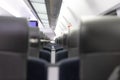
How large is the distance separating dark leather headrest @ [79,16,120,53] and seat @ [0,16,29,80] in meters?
0.35

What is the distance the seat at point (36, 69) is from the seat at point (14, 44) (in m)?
0.14

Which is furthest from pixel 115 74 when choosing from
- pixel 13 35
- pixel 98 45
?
pixel 13 35

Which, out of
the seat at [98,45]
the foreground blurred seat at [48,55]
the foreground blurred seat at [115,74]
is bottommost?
the foreground blurred seat at [115,74]

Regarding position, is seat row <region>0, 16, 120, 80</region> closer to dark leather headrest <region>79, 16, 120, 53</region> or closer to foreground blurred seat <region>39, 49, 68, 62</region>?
dark leather headrest <region>79, 16, 120, 53</region>

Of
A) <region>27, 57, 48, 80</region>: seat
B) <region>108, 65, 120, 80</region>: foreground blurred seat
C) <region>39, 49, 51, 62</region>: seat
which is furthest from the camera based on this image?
<region>39, 49, 51, 62</region>: seat

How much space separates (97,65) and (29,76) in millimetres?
480

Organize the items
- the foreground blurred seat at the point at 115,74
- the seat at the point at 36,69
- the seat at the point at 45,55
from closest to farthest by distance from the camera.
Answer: the foreground blurred seat at the point at 115,74 < the seat at the point at 36,69 < the seat at the point at 45,55

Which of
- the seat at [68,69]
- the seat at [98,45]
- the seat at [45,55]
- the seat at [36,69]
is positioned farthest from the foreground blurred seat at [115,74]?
the seat at [45,55]

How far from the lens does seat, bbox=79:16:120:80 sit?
53.9 inches

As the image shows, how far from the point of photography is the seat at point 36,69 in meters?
1.53

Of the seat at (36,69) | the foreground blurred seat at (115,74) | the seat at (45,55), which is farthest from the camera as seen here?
the seat at (45,55)

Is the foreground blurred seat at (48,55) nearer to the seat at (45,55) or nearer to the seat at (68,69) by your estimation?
the seat at (45,55)

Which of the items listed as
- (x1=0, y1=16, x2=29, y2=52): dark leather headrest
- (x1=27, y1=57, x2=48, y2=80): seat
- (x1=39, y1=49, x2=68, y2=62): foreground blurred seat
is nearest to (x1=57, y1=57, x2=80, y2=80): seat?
(x1=27, y1=57, x2=48, y2=80): seat

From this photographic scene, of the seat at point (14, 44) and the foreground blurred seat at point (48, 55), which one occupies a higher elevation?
the seat at point (14, 44)
